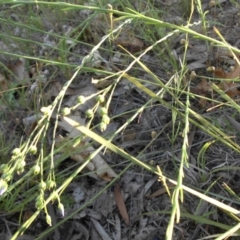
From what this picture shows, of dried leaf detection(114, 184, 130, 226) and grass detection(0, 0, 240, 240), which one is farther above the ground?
grass detection(0, 0, 240, 240)

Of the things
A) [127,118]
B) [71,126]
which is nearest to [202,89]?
[127,118]

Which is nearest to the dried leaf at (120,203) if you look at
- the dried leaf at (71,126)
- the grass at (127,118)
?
the grass at (127,118)

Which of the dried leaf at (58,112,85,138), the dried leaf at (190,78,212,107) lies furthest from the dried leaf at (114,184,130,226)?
the dried leaf at (190,78,212,107)

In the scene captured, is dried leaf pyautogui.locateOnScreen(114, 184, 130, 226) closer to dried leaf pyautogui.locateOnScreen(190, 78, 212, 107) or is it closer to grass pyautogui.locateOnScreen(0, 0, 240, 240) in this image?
grass pyautogui.locateOnScreen(0, 0, 240, 240)

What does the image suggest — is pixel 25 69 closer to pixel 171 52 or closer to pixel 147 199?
pixel 171 52

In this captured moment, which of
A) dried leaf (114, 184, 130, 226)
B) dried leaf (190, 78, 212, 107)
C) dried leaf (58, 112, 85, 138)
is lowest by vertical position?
dried leaf (114, 184, 130, 226)

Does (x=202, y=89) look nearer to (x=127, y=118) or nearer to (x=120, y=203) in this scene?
(x=127, y=118)

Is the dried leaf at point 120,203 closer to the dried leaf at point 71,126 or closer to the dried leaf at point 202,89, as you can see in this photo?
the dried leaf at point 71,126

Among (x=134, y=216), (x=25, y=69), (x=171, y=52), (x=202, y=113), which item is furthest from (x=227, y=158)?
(x=25, y=69)
